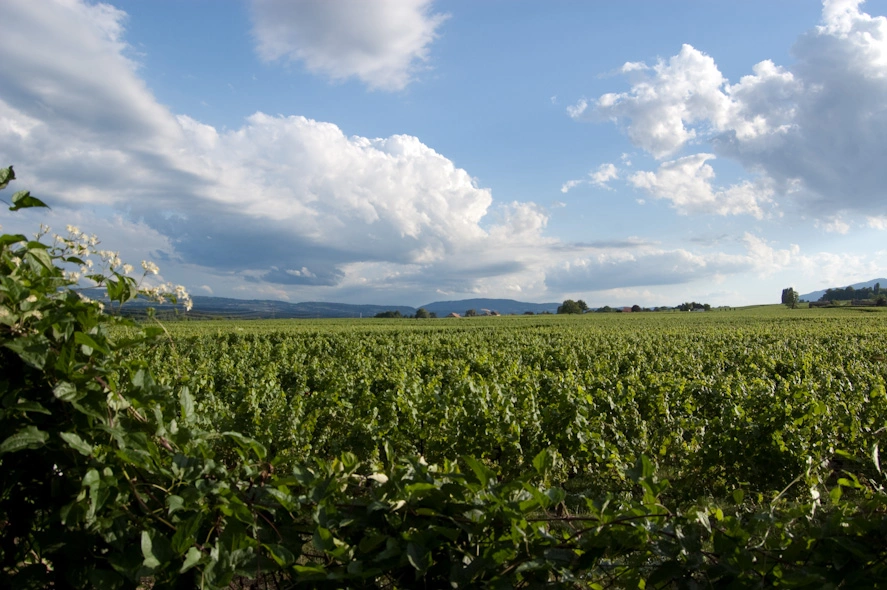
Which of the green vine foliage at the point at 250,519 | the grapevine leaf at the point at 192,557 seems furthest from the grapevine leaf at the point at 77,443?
the grapevine leaf at the point at 192,557

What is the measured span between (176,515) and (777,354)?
19.5 meters

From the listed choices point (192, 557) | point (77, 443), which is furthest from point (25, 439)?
point (192, 557)

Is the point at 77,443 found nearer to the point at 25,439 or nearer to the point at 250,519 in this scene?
the point at 25,439

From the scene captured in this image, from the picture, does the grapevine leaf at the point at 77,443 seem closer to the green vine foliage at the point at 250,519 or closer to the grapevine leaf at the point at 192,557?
the green vine foliage at the point at 250,519

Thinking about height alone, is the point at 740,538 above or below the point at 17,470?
below

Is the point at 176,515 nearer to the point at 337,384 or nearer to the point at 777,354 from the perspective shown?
the point at 337,384

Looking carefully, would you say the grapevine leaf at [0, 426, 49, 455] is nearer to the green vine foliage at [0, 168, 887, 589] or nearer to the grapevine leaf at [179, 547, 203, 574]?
the green vine foliage at [0, 168, 887, 589]

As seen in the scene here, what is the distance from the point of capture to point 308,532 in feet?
6.00

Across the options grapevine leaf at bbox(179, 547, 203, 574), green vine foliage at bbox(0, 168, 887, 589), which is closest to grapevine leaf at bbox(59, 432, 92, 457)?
green vine foliage at bbox(0, 168, 887, 589)

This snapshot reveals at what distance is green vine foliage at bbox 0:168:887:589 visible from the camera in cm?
165

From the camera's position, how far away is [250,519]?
1705 millimetres

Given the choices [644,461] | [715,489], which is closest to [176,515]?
[644,461]

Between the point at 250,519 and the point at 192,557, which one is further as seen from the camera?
the point at 250,519

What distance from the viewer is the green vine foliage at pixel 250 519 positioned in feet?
5.41
